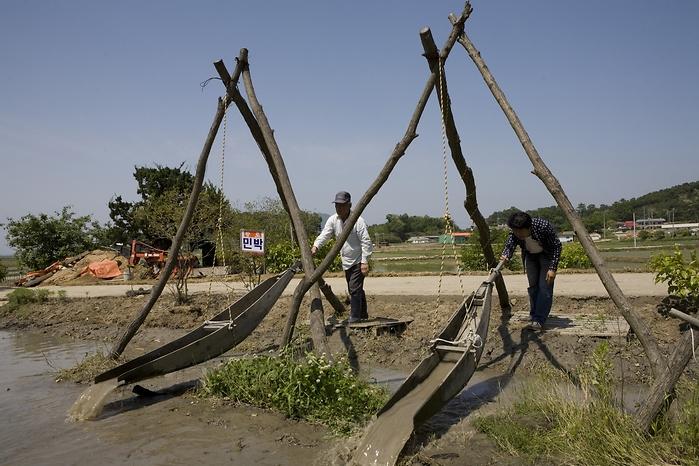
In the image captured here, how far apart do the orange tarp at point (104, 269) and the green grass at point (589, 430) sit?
21.8 meters

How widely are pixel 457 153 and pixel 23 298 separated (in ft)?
43.2

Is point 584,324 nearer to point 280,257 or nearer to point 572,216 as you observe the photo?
point 572,216

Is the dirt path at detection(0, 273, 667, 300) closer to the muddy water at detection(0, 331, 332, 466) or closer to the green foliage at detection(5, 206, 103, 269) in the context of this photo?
the muddy water at detection(0, 331, 332, 466)

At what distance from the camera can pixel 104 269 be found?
23422mm

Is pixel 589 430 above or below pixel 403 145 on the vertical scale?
below

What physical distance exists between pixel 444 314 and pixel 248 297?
303cm

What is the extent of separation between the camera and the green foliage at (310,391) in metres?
4.91

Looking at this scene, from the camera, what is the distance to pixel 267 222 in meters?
27.1

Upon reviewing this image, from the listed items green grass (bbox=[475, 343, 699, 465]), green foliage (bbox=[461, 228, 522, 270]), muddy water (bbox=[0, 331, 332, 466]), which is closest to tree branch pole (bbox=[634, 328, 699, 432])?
green grass (bbox=[475, 343, 699, 465])

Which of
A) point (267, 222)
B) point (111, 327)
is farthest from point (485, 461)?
point (267, 222)

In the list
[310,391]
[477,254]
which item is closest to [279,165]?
[310,391]

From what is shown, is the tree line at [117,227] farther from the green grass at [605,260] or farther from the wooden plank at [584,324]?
the wooden plank at [584,324]

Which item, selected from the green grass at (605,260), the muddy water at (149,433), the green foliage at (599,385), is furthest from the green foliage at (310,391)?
the green grass at (605,260)

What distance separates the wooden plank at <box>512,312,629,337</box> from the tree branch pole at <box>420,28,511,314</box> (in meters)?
0.65
